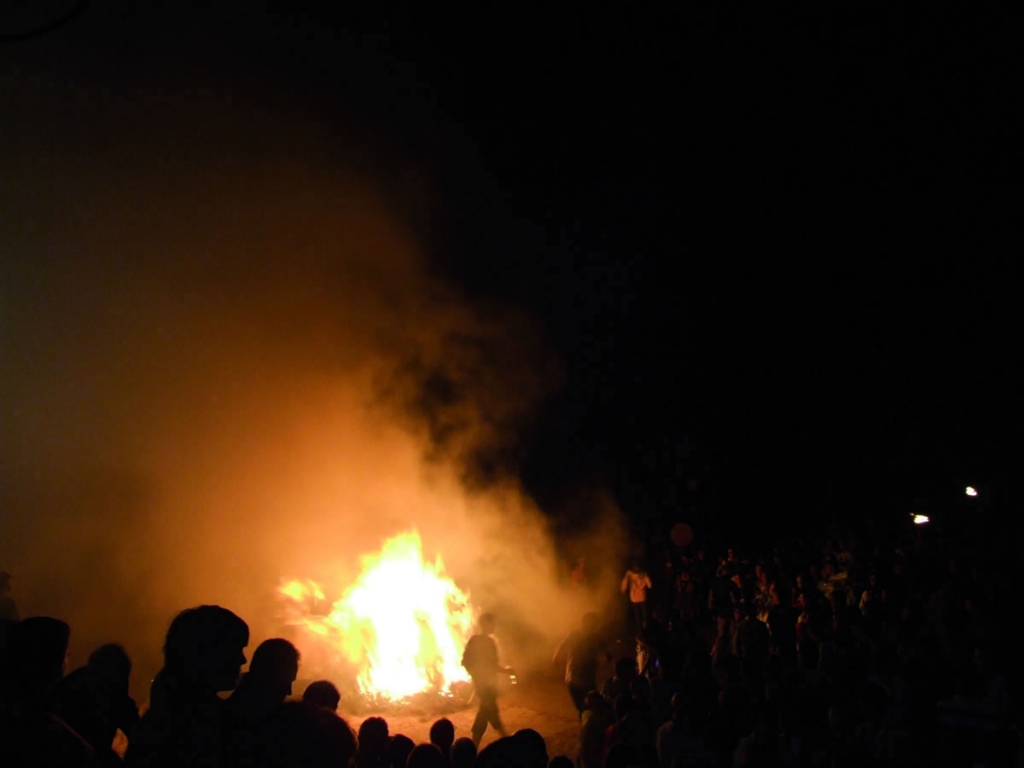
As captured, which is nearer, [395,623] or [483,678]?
[483,678]

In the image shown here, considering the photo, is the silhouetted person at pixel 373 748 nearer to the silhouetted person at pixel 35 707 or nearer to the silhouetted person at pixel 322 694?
the silhouetted person at pixel 322 694

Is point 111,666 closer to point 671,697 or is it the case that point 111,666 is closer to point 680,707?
point 680,707

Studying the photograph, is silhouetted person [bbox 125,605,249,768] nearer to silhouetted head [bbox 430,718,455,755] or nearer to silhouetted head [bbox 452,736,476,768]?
silhouetted head [bbox 452,736,476,768]

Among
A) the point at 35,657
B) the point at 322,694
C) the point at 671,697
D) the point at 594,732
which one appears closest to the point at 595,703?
the point at 594,732

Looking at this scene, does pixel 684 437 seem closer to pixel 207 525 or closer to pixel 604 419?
pixel 604 419

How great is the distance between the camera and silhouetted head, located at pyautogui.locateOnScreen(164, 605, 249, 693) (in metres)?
2.42

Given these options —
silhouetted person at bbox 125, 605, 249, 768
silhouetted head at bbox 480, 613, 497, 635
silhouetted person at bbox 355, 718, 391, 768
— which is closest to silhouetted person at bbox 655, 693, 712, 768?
silhouetted person at bbox 355, 718, 391, 768

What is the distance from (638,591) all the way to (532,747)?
864 cm

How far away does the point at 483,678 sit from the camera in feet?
23.9

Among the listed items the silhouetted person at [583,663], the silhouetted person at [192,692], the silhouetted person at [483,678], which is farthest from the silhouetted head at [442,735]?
the silhouetted person at [583,663]

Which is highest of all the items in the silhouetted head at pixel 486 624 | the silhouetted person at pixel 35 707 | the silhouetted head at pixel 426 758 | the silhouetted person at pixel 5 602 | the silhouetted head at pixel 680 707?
the silhouetted head at pixel 486 624

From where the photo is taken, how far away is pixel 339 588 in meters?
11.4

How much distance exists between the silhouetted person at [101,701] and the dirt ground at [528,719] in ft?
15.4

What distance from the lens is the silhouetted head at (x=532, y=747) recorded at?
2.86 metres
